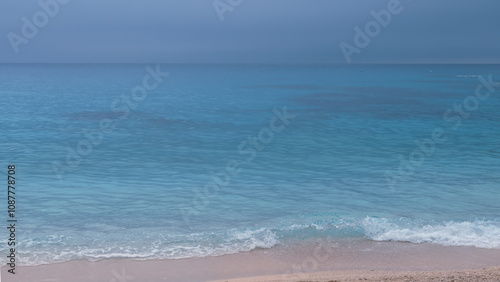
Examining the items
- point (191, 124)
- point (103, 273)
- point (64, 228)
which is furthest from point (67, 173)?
point (191, 124)

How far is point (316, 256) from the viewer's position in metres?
13.1

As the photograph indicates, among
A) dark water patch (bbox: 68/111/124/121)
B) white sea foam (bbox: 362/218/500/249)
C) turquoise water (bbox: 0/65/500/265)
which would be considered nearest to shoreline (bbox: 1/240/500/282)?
white sea foam (bbox: 362/218/500/249)

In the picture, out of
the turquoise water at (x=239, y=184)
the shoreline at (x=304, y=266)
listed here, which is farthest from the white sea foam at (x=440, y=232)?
the shoreline at (x=304, y=266)

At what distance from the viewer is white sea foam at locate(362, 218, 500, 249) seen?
14102 mm

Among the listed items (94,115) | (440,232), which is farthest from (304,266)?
(94,115)

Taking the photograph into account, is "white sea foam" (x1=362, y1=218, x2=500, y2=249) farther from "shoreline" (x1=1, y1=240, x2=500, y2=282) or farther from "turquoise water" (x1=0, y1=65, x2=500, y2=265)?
"shoreline" (x1=1, y1=240, x2=500, y2=282)

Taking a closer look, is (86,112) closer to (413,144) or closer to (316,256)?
(413,144)

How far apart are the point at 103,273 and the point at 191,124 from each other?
28812mm

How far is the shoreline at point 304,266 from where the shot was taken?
11.5 metres

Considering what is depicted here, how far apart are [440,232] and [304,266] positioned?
5.13 meters

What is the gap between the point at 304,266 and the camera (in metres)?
12.4

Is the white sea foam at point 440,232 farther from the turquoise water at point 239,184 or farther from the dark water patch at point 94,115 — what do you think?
the dark water patch at point 94,115

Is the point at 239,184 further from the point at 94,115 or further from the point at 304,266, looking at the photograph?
the point at 94,115

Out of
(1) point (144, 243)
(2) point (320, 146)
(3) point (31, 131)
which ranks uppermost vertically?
(3) point (31, 131)
